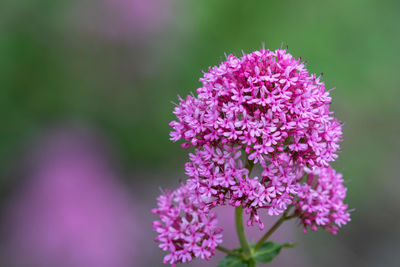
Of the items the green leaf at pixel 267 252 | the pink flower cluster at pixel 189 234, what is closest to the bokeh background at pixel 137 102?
the green leaf at pixel 267 252

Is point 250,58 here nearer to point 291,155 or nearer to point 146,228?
point 291,155

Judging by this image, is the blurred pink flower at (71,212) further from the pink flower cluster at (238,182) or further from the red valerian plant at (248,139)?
the pink flower cluster at (238,182)

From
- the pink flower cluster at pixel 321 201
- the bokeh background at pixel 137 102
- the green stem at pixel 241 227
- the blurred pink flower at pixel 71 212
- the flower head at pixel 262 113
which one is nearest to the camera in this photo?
the flower head at pixel 262 113

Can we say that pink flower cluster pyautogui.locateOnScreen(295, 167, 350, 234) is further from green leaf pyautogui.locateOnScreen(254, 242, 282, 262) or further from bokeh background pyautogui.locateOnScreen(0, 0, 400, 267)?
bokeh background pyautogui.locateOnScreen(0, 0, 400, 267)

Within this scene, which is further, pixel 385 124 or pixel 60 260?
pixel 385 124

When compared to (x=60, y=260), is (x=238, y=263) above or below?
below

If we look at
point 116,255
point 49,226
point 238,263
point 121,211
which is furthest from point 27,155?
point 238,263

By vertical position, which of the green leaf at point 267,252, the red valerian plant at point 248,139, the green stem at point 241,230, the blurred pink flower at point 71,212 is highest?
the blurred pink flower at point 71,212
